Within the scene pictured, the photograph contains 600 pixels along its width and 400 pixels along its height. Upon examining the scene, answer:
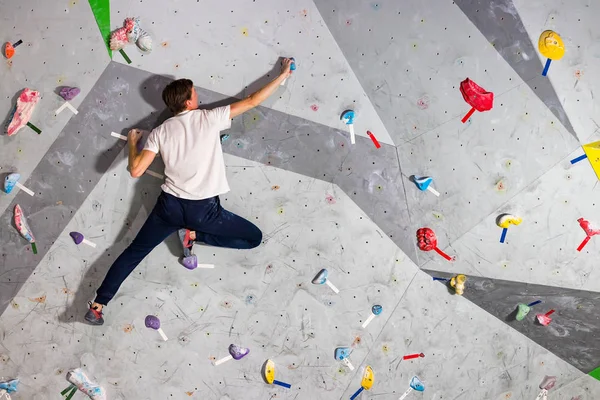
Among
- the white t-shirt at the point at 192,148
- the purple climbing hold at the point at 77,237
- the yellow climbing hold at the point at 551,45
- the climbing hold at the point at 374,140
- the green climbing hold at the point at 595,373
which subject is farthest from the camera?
the green climbing hold at the point at 595,373

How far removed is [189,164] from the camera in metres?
2.96

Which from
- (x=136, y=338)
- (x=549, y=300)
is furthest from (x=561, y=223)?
(x=136, y=338)

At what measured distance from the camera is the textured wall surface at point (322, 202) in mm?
3154

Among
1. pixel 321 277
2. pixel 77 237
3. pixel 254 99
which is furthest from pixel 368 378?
pixel 77 237

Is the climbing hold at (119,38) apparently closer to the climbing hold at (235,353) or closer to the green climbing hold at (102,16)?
the green climbing hold at (102,16)

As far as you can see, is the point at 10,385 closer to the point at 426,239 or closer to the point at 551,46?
the point at 426,239

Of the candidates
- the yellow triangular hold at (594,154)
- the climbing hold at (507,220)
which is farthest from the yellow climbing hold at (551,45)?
the climbing hold at (507,220)

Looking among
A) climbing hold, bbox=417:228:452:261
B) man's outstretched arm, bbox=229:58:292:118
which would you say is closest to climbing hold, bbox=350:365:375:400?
climbing hold, bbox=417:228:452:261

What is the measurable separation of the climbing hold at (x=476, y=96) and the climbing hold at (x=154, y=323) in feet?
6.53

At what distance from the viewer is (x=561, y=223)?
3273mm

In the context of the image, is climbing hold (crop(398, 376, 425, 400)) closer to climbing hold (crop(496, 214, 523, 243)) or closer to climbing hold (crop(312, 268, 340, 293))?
climbing hold (crop(312, 268, 340, 293))

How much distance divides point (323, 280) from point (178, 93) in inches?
48.0

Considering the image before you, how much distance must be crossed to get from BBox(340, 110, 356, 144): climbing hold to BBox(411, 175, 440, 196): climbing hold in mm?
373

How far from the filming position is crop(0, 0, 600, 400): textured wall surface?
3.15 m
